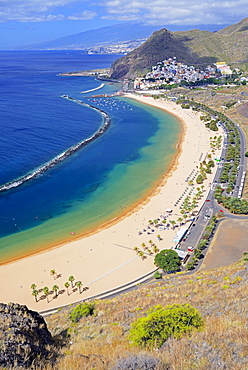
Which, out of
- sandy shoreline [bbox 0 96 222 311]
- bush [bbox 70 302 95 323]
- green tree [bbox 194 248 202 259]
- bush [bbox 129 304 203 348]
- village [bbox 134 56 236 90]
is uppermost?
village [bbox 134 56 236 90]

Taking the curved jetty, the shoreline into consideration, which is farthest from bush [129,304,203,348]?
the curved jetty

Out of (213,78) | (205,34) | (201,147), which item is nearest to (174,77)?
(213,78)

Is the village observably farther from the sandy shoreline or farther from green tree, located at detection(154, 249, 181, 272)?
green tree, located at detection(154, 249, 181, 272)

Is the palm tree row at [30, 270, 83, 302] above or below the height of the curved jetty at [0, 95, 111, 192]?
below

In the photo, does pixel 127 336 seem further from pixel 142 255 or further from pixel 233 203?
pixel 233 203

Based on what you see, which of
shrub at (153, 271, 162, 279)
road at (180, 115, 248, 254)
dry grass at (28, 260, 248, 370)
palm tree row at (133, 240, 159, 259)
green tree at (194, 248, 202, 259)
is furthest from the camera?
road at (180, 115, 248, 254)

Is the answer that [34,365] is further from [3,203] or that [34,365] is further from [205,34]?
[205,34]
